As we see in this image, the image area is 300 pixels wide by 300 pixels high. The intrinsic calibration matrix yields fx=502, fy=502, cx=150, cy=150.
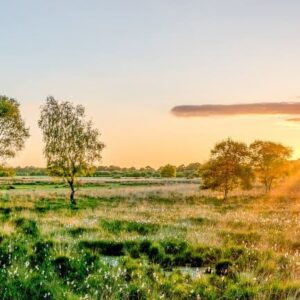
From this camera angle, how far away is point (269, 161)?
8469cm

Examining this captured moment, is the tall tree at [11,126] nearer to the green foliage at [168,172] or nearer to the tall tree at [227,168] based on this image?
the tall tree at [227,168]

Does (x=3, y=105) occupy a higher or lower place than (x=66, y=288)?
higher

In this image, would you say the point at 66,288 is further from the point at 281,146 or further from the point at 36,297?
the point at 281,146

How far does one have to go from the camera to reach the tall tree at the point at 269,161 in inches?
3300

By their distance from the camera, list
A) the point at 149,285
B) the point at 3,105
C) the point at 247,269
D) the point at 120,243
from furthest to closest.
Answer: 1. the point at 3,105
2. the point at 120,243
3. the point at 247,269
4. the point at 149,285

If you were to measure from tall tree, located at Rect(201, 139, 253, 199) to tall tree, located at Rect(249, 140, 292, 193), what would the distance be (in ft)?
45.4

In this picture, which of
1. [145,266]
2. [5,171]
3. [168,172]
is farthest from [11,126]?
[168,172]

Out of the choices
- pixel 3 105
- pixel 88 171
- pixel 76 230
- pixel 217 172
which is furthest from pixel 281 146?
pixel 76 230

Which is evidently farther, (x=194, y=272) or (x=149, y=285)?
(x=194, y=272)

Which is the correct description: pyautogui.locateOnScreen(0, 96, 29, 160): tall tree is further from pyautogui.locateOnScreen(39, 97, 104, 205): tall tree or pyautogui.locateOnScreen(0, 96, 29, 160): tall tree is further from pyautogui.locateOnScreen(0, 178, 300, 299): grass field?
pyautogui.locateOnScreen(0, 178, 300, 299): grass field

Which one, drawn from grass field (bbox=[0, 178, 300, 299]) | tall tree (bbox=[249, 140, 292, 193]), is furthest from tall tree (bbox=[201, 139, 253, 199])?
grass field (bbox=[0, 178, 300, 299])

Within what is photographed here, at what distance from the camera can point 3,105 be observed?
167 ft

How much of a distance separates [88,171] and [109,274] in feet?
143

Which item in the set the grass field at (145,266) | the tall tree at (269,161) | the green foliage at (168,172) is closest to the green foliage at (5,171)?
the grass field at (145,266)
